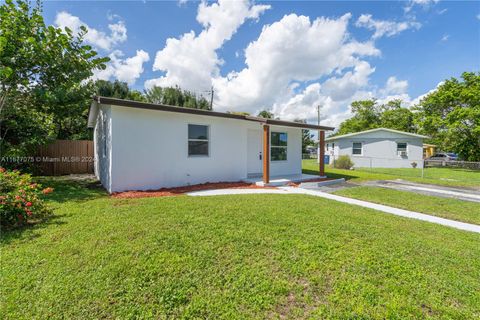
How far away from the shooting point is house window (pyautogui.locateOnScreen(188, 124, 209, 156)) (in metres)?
8.44

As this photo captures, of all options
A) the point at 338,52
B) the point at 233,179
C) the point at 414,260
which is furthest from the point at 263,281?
the point at 338,52

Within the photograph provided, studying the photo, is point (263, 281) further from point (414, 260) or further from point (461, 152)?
point (461, 152)

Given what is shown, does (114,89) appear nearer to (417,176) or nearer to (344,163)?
(344,163)

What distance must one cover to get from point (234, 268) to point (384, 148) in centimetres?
2310

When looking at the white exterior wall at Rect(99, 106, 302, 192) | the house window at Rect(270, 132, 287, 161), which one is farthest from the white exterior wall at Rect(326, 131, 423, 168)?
the white exterior wall at Rect(99, 106, 302, 192)

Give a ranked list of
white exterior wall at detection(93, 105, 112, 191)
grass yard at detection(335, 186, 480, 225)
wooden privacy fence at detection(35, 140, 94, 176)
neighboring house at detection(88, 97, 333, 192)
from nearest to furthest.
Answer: grass yard at detection(335, 186, 480, 225) < neighboring house at detection(88, 97, 333, 192) < white exterior wall at detection(93, 105, 112, 191) < wooden privacy fence at detection(35, 140, 94, 176)

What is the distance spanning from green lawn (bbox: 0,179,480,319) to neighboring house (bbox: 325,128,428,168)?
18579 mm

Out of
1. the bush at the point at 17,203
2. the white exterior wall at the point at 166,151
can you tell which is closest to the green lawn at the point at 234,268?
the bush at the point at 17,203

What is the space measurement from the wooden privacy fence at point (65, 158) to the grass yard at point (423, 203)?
45.3 ft

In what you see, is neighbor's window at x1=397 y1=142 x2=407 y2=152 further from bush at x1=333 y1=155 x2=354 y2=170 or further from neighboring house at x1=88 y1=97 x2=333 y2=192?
neighboring house at x1=88 y1=97 x2=333 y2=192

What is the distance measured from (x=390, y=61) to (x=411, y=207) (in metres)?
10.4

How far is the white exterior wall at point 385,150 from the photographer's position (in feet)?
65.6

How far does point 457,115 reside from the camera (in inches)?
755

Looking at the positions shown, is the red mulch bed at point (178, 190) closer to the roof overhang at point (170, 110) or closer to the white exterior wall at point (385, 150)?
the roof overhang at point (170, 110)
